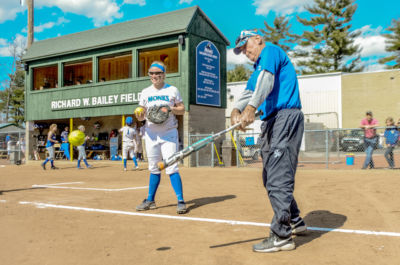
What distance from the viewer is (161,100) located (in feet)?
17.7

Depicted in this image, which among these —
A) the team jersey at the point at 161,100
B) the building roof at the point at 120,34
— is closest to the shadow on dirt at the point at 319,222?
the team jersey at the point at 161,100

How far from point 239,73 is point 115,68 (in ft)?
118

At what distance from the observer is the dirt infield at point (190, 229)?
317 cm

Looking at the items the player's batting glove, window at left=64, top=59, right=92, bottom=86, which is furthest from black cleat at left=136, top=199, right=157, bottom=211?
window at left=64, top=59, right=92, bottom=86

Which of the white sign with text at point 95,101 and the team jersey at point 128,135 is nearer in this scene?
the team jersey at point 128,135

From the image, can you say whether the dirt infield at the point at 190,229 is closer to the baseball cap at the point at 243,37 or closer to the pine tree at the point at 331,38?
the baseball cap at the point at 243,37

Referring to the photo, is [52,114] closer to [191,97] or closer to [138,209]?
[191,97]

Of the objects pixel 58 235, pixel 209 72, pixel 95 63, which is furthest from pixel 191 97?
pixel 58 235

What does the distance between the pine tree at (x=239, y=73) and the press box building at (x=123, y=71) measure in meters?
34.5

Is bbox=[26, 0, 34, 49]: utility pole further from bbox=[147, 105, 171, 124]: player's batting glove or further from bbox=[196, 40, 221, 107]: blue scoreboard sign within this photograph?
bbox=[147, 105, 171, 124]: player's batting glove

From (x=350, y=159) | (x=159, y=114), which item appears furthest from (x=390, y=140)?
(x=159, y=114)

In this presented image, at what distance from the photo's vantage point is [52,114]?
22.5m

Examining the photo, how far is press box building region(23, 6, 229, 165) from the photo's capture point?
17.6 meters

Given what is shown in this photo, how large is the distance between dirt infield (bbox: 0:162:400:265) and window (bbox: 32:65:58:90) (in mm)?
18958
